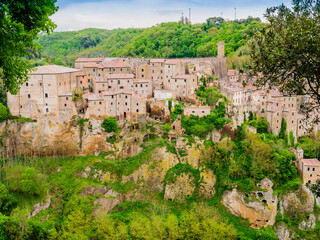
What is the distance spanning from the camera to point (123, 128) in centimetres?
4688

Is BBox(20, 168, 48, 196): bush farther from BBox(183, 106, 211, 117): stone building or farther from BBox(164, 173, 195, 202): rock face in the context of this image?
BBox(183, 106, 211, 117): stone building

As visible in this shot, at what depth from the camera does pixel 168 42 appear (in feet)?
289

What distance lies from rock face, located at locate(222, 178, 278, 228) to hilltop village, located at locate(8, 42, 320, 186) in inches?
242

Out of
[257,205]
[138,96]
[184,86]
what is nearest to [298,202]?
[257,205]

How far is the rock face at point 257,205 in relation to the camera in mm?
41531

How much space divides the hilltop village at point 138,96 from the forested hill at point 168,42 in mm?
16683

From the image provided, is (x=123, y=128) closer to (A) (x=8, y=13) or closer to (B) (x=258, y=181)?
(B) (x=258, y=181)

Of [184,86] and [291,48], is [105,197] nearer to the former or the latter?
[184,86]

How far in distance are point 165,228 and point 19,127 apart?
25.0 m

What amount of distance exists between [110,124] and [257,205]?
71.6 ft

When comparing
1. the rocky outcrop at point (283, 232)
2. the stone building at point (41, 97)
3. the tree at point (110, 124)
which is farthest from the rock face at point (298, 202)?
the stone building at point (41, 97)

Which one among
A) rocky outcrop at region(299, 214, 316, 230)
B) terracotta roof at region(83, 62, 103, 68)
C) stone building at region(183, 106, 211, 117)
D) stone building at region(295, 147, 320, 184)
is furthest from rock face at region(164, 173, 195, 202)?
terracotta roof at region(83, 62, 103, 68)

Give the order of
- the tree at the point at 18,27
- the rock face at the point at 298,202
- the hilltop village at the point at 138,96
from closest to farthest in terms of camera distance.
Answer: the tree at the point at 18,27, the rock face at the point at 298,202, the hilltop village at the point at 138,96

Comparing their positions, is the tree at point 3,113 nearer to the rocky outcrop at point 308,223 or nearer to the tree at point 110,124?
the tree at point 110,124
